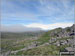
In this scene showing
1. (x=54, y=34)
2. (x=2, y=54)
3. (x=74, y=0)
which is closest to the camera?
(x=2, y=54)

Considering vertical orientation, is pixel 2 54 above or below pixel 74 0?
below

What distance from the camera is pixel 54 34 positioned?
4.91 meters

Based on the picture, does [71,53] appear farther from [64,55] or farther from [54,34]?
[54,34]

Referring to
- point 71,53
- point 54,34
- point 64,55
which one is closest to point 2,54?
point 64,55

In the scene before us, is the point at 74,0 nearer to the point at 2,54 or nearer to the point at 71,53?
the point at 71,53

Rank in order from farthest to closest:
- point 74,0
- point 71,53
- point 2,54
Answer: point 74,0 < point 71,53 < point 2,54

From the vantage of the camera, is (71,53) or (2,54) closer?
(2,54)

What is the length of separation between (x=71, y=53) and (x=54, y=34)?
315 cm

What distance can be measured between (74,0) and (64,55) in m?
1.25

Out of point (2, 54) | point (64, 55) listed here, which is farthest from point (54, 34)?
point (2, 54)

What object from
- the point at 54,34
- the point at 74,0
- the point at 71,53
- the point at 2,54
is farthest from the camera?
the point at 54,34

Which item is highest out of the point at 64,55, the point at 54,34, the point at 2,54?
the point at 54,34

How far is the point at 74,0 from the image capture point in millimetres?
1925

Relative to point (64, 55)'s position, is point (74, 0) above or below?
above
